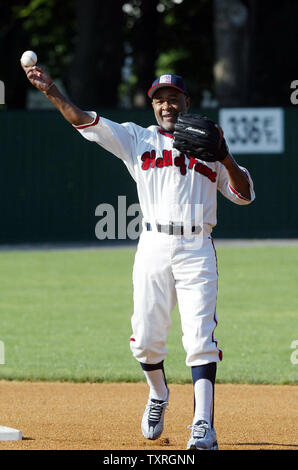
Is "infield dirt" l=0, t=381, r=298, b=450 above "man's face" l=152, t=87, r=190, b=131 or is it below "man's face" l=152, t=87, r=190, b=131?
below

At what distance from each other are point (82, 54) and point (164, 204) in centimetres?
1954

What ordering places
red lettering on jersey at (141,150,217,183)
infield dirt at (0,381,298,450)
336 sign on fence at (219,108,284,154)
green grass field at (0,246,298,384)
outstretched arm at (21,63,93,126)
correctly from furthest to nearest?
336 sign on fence at (219,108,284,154) < green grass field at (0,246,298,384) < infield dirt at (0,381,298,450) < outstretched arm at (21,63,93,126) < red lettering on jersey at (141,150,217,183)

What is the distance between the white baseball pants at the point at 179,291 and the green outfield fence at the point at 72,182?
50.6ft

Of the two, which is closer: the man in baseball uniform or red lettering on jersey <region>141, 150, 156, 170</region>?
Answer: the man in baseball uniform

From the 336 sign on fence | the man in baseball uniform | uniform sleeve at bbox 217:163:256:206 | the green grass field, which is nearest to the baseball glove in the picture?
the man in baseball uniform

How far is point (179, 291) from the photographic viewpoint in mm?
5391

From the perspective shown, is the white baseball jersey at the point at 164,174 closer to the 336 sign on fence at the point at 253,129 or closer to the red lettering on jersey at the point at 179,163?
the red lettering on jersey at the point at 179,163

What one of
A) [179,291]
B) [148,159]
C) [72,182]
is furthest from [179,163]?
[72,182]

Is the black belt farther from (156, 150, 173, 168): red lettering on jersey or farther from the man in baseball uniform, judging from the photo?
(156, 150, 173, 168): red lettering on jersey

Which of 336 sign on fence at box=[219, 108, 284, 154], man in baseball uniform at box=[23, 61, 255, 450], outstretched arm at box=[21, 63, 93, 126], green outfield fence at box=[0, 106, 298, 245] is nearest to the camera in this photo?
man in baseball uniform at box=[23, 61, 255, 450]

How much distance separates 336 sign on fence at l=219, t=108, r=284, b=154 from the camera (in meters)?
20.7

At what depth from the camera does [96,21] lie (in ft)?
80.5

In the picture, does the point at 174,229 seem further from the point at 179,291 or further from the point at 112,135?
the point at 112,135

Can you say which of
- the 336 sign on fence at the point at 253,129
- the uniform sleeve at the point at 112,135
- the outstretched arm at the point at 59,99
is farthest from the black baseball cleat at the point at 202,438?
the 336 sign on fence at the point at 253,129
